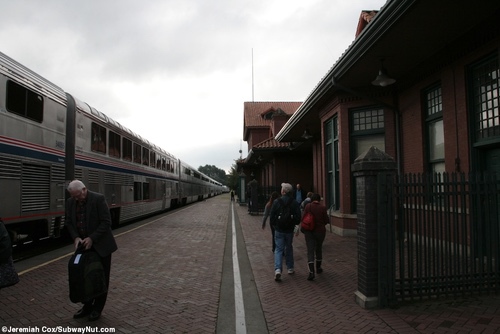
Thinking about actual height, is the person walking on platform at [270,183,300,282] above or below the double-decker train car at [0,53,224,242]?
below

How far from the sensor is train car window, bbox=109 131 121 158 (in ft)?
44.2

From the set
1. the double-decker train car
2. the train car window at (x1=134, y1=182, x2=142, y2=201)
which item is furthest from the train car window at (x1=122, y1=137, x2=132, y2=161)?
the train car window at (x1=134, y1=182, x2=142, y2=201)

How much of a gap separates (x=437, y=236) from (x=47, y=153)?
26.2ft

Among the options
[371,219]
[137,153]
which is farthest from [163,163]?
[371,219]

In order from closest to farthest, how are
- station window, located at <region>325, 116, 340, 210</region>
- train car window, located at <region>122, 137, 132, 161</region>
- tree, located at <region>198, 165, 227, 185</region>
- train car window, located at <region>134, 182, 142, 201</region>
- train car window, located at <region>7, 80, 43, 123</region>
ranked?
train car window, located at <region>7, 80, 43, 123</region> < station window, located at <region>325, 116, 340, 210</region> < train car window, located at <region>122, 137, 132, 161</region> < train car window, located at <region>134, 182, 142, 201</region> < tree, located at <region>198, 165, 227, 185</region>

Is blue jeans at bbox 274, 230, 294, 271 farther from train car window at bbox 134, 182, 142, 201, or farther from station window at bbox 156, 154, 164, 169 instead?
station window at bbox 156, 154, 164, 169

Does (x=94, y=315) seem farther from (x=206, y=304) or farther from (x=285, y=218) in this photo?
(x=285, y=218)

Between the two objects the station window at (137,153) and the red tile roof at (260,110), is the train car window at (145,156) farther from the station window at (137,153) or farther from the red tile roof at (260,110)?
the red tile roof at (260,110)

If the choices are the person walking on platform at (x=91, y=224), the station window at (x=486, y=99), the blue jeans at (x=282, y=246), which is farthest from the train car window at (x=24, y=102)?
the station window at (x=486, y=99)

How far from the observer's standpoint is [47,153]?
9.03m

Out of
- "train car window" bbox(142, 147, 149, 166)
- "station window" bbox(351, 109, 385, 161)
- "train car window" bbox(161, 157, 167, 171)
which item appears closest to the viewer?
"station window" bbox(351, 109, 385, 161)

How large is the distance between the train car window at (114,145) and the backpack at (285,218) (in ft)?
26.8

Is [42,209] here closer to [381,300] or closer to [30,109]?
[30,109]

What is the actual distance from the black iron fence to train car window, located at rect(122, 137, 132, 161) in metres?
11.7
